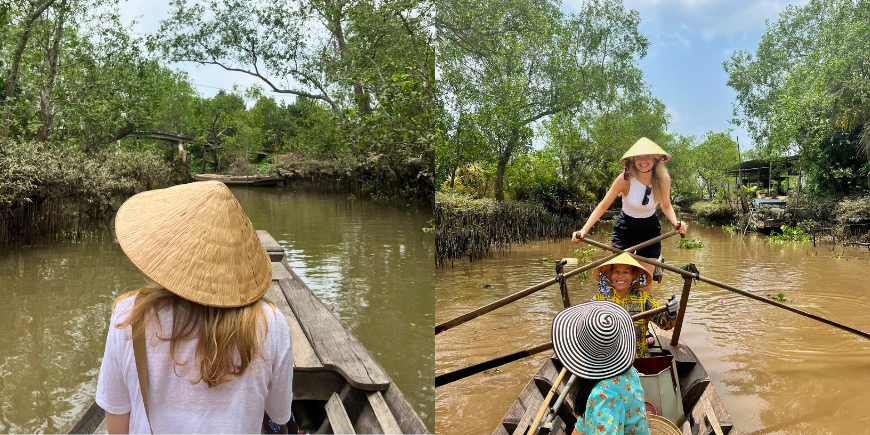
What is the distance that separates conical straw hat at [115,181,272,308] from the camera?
3.31 feet

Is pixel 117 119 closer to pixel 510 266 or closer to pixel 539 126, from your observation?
pixel 510 266

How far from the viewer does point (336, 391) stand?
2.38 metres

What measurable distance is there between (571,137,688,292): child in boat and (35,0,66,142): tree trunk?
9508mm

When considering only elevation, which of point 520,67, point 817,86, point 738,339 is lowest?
point 738,339

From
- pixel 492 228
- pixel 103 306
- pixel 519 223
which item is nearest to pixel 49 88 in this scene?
pixel 103 306

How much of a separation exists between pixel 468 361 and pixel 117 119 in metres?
10.6

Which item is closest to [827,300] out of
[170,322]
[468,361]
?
[468,361]

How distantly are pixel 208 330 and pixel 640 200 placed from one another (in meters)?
2.32

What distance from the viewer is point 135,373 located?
0.98 m

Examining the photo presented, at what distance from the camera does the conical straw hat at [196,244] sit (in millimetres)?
1009

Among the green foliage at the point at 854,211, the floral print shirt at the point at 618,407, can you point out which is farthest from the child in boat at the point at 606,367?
the green foliage at the point at 854,211

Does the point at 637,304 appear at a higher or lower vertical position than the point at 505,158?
lower

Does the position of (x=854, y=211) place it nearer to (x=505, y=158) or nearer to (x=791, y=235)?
(x=791, y=235)

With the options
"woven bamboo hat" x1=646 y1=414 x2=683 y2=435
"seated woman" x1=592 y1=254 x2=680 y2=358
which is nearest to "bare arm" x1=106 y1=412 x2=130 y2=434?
"woven bamboo hat" x1=646 y1=414 x2=683 y2=435
